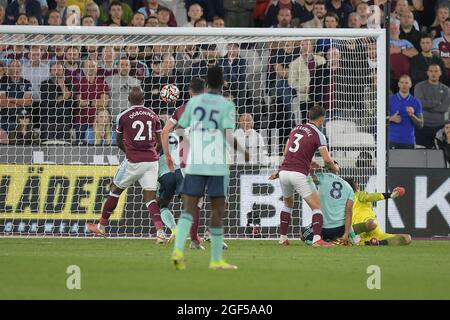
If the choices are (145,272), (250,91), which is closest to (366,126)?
(250,91)

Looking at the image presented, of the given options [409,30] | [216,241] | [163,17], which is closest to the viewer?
[216,241]

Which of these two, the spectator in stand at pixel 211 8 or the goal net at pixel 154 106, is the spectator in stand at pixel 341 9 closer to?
the spectator in stand at pixel 211 8

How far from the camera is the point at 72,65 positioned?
20703mm

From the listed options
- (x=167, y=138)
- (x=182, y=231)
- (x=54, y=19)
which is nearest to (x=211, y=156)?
(x=182, y=231)

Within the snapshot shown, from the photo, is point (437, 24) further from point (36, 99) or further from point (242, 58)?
point (36, 99)

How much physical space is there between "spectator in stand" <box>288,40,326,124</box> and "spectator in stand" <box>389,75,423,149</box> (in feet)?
6.19

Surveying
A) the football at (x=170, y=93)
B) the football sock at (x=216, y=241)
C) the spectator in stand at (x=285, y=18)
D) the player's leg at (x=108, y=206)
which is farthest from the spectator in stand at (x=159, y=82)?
the football sock at (x=216, y=241)

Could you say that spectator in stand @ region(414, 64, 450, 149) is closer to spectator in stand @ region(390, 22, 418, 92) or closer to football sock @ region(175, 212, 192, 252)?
spectator in stand @ region(390, 22, 418, 92)

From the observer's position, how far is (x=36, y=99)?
67.7 feet

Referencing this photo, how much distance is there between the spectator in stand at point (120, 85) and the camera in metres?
20.5

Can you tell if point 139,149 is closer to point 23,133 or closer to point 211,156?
point 23,133

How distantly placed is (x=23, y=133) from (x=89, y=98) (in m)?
1.28

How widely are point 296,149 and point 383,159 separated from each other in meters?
2.44

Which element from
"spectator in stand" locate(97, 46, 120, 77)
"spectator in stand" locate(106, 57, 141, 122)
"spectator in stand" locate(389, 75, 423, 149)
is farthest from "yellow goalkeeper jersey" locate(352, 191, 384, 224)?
"spectator in stand" locate(97, 46, 120, 77)
